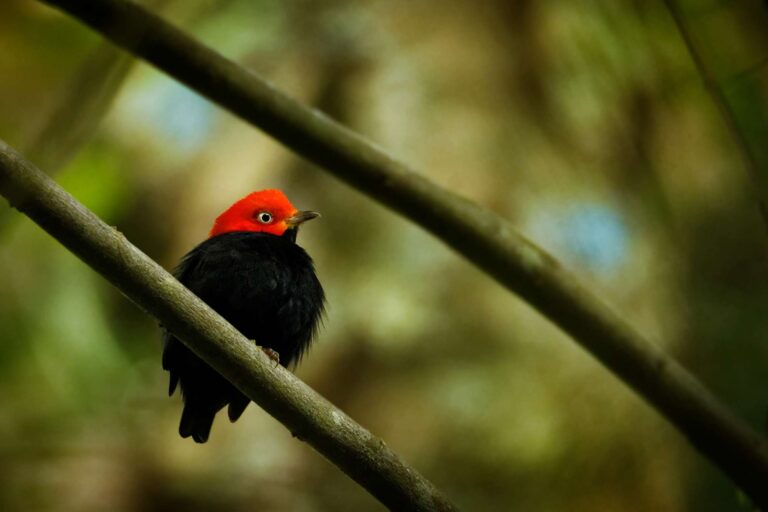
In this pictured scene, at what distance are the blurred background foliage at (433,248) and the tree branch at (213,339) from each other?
1388 millimetres

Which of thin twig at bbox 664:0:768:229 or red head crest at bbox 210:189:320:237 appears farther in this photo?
red head crest at bbox 210:189:320:237

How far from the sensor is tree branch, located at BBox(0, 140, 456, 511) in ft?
8.05

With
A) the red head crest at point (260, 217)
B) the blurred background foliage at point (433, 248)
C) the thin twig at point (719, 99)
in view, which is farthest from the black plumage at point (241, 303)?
the thin twig at point (719, 99)

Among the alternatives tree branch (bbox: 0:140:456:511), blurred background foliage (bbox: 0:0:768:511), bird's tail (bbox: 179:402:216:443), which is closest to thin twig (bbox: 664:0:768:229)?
blurred background foliage (bbox: 0:0:768:511)

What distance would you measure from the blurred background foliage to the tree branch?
1388mm

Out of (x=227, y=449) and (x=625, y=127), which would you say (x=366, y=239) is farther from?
(x=625, y=127)

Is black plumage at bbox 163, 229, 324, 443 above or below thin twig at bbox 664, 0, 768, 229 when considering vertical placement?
below

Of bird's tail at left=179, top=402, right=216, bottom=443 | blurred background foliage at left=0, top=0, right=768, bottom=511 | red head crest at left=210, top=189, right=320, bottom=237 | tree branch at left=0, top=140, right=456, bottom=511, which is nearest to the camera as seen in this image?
tree branch at left=0, top=140, right=456, bottom=511

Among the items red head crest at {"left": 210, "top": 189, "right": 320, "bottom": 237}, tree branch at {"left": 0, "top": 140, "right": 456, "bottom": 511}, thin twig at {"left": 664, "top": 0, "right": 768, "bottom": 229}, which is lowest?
tree branch at {"left": 0, "top": 140, "right": 456, "bottom": 511}

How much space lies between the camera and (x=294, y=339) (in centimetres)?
376

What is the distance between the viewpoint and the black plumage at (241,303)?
11.7 feet

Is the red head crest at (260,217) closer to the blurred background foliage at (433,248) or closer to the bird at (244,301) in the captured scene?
the bird at (244,301)

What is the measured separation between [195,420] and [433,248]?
3.25 metres

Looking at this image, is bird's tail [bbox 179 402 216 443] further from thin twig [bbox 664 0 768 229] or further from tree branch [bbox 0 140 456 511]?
thin twig [bbox 664 0 768 229]
